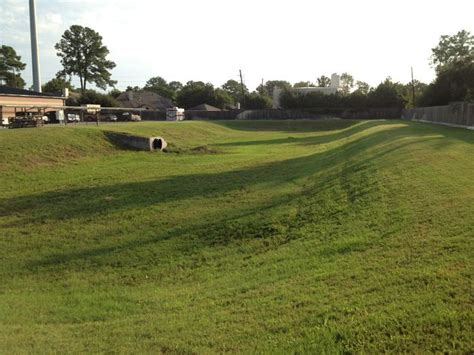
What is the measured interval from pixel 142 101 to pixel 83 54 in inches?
697

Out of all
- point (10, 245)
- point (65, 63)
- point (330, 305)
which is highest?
point (65, 63)

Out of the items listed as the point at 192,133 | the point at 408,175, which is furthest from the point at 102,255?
the point at 192,133

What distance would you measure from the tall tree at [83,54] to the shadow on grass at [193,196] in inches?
3900

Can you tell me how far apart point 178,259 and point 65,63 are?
11189cm

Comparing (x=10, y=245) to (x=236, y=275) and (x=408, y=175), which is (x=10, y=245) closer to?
(x=236, y=275)

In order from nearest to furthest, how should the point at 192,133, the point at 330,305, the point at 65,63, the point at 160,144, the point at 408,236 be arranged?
the point at 330,305 < the point at 408,236 < the point at 160,144 < the point at 192,133 < the point at 65,63

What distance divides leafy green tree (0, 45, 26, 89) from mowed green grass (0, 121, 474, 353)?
92806mm

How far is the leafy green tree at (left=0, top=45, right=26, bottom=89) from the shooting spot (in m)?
103

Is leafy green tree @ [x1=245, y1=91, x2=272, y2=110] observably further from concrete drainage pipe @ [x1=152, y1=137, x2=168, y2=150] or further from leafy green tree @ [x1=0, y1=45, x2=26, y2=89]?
concrete drainage pipe @ [x1=152, y1=137, x2=168, y2=150]

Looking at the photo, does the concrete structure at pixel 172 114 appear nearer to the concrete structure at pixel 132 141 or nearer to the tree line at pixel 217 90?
the tree line at pixel 217 90

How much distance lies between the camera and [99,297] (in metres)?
8.58

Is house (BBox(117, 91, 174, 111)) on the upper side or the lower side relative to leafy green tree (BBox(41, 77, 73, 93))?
lower

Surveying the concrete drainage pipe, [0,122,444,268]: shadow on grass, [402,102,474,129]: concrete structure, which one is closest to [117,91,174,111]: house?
[402,102,474,129]: concrete structure

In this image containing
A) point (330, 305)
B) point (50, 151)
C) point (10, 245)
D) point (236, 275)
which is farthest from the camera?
point (50, 151)
